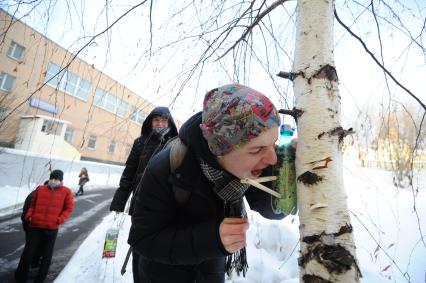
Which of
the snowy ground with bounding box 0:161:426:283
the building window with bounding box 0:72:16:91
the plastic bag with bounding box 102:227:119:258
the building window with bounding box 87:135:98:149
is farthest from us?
the building window with bounding box 87:135:98:149

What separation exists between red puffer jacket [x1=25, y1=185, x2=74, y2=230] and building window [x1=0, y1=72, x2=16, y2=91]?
1828 cm

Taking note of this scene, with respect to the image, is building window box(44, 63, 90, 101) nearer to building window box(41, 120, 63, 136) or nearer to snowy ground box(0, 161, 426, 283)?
building window box(41, 120, 63, 136)

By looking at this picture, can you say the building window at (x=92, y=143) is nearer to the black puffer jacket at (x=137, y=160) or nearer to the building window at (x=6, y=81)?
the building window at (x=6, y=81)

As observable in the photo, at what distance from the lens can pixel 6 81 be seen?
18719 mm

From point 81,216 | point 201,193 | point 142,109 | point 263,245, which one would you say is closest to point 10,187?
point 81,216

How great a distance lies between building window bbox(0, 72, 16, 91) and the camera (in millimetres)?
Result: 18359

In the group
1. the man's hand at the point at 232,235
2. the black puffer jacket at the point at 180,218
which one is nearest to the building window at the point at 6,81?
the black puffer jacket at the point at 180,218

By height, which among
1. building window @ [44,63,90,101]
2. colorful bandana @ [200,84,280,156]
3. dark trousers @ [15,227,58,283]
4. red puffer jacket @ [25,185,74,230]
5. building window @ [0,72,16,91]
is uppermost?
building window @ [0,72,16,91]

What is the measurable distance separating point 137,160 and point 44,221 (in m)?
2.31

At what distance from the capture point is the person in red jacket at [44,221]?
152 inches

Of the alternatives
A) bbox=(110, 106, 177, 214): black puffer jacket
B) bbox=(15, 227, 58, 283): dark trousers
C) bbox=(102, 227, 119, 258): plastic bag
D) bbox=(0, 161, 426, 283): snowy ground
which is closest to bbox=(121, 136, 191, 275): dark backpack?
bbox=(110, 106, 177, 214): black puffer jacket

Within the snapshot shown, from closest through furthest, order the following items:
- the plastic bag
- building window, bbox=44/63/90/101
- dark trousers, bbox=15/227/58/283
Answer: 1. building window, bbox=44/63/90/101
2. the plastic bag
3. dark trousers, bbox=15/227/58/283

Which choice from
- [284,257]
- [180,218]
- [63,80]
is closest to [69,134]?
[63,80]

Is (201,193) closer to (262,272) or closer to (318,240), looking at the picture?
(318,240)
